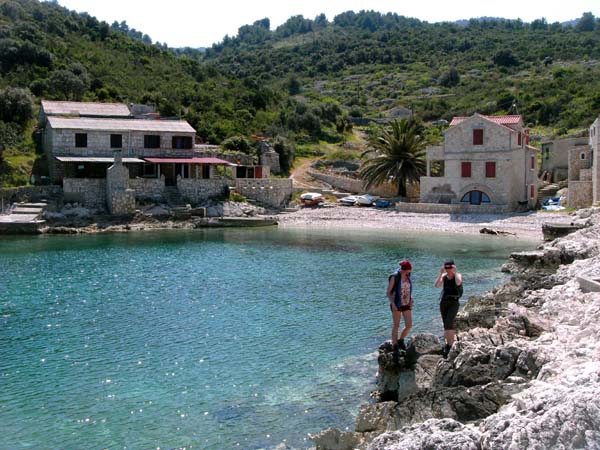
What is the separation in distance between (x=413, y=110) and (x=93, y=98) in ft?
151

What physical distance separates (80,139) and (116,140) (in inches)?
106

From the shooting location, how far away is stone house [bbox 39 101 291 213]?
157ft

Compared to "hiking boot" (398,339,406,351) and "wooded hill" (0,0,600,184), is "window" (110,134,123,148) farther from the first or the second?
"hiking boot" (398,339,406,351)

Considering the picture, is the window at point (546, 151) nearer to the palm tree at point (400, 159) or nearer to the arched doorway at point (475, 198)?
the arched doorway at point (475, 198)

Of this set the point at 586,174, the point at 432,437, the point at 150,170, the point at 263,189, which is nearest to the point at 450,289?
the point at 432,437

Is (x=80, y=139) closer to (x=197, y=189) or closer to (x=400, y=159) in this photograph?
(x=197, y=189)

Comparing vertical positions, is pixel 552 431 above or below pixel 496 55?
below

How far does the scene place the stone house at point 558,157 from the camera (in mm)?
53906

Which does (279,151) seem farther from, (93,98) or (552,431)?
(552,431)

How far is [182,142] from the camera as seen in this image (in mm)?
53531

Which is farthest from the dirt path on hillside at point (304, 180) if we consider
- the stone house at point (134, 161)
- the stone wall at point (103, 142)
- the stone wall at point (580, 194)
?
the stone wall at point (580, 194)

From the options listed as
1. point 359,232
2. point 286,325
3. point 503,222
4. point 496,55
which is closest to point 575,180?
point 503,222

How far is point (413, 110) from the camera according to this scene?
3671 inches

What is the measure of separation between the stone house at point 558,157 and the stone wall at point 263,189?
2294 cm
